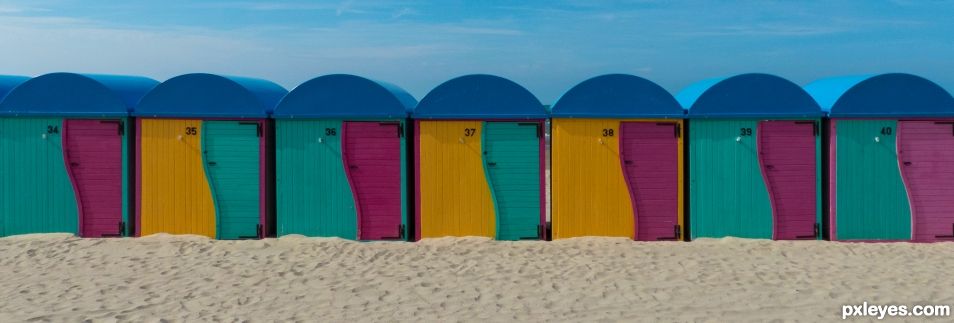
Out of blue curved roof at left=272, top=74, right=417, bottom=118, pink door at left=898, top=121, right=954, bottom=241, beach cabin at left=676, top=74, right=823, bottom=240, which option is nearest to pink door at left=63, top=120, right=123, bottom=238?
blue curved roof at left=272, top=74, right=417, bottom=118

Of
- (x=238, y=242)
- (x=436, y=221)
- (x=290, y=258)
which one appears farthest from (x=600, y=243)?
(x=238, y=242)

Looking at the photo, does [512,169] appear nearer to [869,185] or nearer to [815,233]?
[815,233]

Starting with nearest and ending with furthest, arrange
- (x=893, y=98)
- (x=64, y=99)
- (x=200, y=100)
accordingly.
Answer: (x=893, y=98) → (x=200, y=100) → (x=64, y=99)

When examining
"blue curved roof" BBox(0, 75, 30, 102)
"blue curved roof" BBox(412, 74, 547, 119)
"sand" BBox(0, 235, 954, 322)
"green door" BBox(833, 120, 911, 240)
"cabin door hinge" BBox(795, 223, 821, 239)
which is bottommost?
"sand" BBox(0, 235, 954, 322)

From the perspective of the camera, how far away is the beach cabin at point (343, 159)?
385 inches

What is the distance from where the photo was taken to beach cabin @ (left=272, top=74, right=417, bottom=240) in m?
9.79

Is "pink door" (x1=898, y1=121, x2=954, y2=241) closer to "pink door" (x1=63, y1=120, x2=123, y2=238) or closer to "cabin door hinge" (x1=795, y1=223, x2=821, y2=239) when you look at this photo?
"cabin door hinge" (x1=795, y1=223, x2=821, y2=239)

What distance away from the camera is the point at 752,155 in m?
9.72

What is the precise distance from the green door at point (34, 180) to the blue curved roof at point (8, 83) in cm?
129

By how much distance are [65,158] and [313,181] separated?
121 inches

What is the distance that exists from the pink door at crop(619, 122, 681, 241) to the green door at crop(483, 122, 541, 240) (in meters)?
1.08

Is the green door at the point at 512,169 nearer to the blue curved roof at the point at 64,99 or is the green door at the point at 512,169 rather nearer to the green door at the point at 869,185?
the green door at the point at 869,185

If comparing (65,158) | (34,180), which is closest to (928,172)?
(65,158)

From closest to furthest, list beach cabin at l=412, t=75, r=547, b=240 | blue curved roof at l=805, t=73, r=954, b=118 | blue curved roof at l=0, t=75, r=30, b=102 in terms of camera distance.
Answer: blue curved roof at l=805, t=73, r=954, b=118 → beach cabin at l=412, t=75, r=547, b=240 → blue curved roof at l=0, t=75, r=30, b=102
